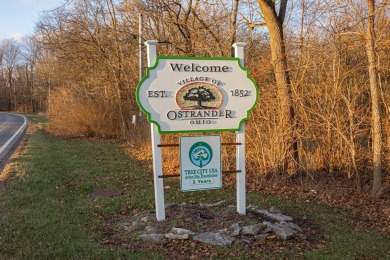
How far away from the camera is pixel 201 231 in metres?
5.20

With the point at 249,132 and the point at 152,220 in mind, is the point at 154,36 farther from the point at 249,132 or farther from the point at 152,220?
the point at 152,220

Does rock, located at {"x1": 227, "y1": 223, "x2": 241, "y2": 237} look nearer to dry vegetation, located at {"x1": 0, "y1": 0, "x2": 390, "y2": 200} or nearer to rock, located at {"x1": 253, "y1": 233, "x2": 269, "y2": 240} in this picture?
rock, located at {"x1": 253, "y1": 233, "x2": 269, "y2": 240}

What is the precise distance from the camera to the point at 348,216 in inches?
262

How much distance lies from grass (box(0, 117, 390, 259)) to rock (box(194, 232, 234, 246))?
0.13 meters

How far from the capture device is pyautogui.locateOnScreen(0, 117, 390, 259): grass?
4598 mm

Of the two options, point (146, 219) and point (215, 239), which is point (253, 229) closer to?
point (215, 239)

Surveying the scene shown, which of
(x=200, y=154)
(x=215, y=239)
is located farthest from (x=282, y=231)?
(x=200, y=154)

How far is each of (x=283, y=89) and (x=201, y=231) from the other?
181 inches

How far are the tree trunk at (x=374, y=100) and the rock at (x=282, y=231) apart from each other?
364cm

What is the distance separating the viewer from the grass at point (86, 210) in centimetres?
460

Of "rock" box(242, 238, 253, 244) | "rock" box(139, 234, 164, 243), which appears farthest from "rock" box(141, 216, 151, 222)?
"rock" box(242, 238, 253, 244)

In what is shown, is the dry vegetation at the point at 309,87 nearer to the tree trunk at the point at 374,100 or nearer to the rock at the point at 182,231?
the tree trunk at the point at 374,100

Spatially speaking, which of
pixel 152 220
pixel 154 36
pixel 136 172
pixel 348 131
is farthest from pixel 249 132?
pixel 154 36

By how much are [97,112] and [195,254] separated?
15983 millimetres
